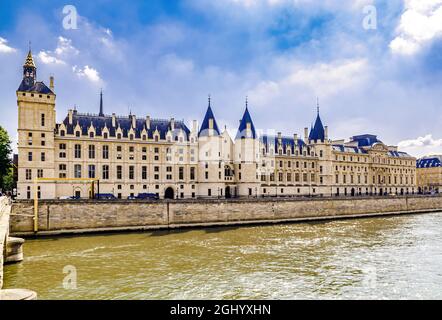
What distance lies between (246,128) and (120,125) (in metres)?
20.6

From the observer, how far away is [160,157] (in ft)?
174

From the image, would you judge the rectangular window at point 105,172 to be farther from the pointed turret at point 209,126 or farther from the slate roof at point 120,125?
the pointed turret at point 209,126

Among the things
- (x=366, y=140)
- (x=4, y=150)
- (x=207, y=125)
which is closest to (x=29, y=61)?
(x=4, y=150)

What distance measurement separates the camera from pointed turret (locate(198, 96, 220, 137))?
55094 millimetres

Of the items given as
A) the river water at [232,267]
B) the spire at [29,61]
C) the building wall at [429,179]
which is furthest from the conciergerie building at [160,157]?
the building wall at [429,179]

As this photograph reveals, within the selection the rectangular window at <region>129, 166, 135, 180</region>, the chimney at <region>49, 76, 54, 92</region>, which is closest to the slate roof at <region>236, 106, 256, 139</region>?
the rectangular window at <region>129, 166, 135, 180</region>

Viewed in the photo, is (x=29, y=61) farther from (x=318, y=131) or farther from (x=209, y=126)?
(x=318, y=131)

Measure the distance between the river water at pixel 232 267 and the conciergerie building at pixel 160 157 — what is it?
15.9 meters

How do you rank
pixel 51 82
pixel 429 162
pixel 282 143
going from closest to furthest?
pixel 51 82 → pixel 282 143 → pixel 429 162

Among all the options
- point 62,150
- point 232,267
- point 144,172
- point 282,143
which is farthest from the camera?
point 282,143

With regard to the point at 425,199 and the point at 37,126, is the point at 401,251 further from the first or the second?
the point at 425,199

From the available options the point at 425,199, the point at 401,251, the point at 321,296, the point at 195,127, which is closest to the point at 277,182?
the point at 195,127

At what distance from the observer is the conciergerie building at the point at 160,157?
44.5 m
